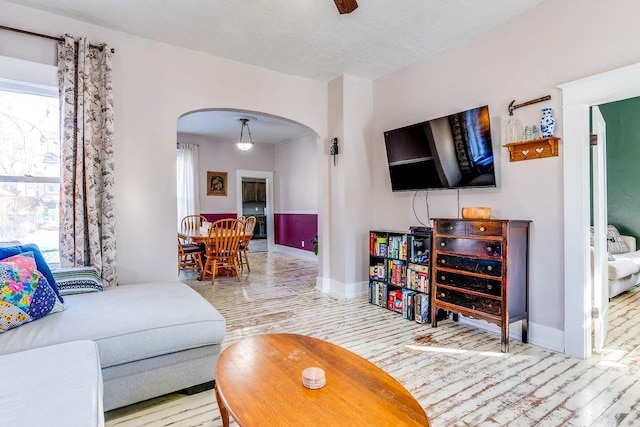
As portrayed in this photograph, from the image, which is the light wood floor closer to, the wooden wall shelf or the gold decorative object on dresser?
the gold decorative object on dresser

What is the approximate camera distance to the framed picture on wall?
7707mm

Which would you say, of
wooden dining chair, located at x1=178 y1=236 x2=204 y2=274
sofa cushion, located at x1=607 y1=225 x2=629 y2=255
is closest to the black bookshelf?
wooden dining chair, located at x1=178 y1=236 x2=204 y2=274

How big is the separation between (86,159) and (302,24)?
2.22 m

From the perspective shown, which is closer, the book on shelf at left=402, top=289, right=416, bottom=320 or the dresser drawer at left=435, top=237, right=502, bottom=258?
the dresser drawer at left=435, top=237, right=502, bottom=258

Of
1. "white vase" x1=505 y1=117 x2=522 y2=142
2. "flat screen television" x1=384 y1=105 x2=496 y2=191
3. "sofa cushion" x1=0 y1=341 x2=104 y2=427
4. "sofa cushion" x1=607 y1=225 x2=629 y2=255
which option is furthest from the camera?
"sofa cushion" x1=607 y1=225 x2=629 y2=255

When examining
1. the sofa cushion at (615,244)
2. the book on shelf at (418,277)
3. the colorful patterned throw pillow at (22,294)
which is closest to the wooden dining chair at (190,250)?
the colorful patterned throw pillow at (22,294)

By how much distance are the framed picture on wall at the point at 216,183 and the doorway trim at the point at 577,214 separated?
6.80 meters

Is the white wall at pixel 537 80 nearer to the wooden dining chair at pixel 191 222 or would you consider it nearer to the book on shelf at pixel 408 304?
the book on shelf at pixel 408 304

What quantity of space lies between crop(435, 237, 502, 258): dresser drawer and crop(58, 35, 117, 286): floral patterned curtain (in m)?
2.99

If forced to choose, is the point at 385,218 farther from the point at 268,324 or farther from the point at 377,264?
the point at 268,324

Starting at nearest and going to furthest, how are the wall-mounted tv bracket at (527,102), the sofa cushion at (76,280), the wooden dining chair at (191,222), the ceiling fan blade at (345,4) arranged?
the ceiling fan blade at (345,4) < the sofa cushion at (76,280) < the wall-mounted tv bracket at (527,102) < the wooden dining chair at (191,222)

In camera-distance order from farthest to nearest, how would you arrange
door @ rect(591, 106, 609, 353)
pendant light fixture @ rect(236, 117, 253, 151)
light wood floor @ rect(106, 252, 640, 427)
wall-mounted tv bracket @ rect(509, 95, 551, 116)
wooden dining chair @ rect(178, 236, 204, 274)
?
1. pendant light fixture @ rect(236, 117, 253, 151)
2. wooden dining chair @ rect(178, 236, 204, 274)
3. wall-mounted tv bracket @ rect(509, 95, 551, 116)
4. door @ rect(591, 106, 609, 353)
5. light wood floor @ rect(106, 252, 640, 427)

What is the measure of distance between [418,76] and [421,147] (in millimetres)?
946

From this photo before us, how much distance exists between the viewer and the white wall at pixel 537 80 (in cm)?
237
